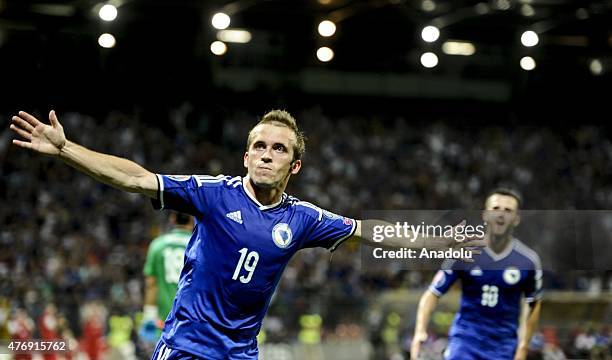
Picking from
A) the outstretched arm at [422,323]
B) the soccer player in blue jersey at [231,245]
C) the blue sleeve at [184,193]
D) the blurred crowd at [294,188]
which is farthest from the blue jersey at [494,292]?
the blurred crowd at [294,188]

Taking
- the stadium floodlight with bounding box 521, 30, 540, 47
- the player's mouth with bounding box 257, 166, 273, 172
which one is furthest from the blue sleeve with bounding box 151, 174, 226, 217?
the stadium floodlight with bounding box 521, 30, 540, 47

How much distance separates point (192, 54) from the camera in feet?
89.6

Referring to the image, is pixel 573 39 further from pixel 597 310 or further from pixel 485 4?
pixel 597 310

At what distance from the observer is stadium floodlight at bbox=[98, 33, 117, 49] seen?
24.6 metres

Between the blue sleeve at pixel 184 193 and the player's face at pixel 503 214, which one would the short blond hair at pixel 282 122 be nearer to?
the blue sleeve at pixel 184 193

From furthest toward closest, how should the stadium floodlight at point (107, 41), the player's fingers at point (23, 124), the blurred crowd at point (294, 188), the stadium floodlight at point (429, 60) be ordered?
the stadium floodlight at point (429, 60) < the stadium floodlight at point (107, 41) < the blurred crowd at point (294, 188) < the player's fingers at point (23, 124)

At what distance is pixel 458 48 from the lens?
97.5ft

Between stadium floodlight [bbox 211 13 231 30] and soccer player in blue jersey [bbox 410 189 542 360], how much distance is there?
1789 cm

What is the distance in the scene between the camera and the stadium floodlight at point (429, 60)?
98.2 feet

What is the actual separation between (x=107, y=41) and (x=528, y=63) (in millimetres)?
13358

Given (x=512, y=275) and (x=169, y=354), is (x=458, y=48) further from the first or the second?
(x=169, y=354)

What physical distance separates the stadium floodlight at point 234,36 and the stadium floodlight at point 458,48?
590 centimetres

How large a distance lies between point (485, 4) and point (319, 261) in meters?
8.82

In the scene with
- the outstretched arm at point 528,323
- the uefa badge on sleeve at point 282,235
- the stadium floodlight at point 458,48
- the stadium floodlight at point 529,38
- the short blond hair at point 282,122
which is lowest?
the outstretched arm at point 528,323
